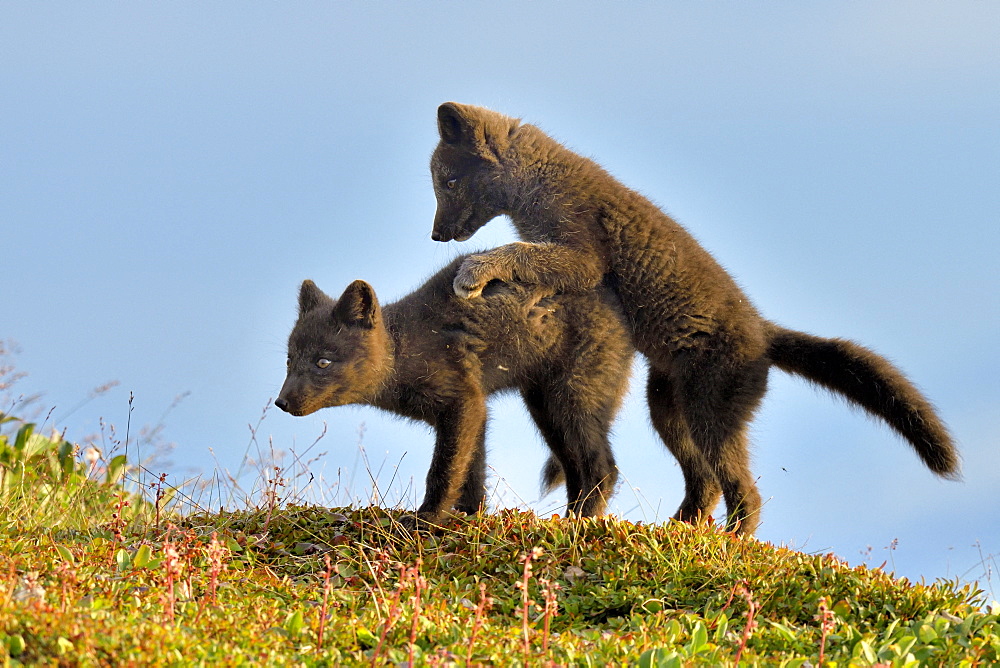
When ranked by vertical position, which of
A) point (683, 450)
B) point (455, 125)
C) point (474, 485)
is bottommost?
point (474, 485)

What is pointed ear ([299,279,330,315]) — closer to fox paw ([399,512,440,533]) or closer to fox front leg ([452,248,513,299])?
fox front leg ([452,248,513,299])

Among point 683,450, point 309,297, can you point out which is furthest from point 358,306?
point 683,450

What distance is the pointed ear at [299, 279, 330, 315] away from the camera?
6449 mm

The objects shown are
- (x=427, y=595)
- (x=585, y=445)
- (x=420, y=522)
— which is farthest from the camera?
(x=585, y=445)

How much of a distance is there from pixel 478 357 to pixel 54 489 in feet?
9.57

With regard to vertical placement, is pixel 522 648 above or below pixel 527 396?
below

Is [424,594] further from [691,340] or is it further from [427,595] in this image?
[691,340]

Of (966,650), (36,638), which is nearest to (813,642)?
(966,650)

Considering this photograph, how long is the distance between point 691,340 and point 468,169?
90.3 inches

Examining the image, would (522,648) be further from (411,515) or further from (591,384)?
(591,384)

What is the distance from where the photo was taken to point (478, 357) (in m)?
6.44

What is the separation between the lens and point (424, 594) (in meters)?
4.78

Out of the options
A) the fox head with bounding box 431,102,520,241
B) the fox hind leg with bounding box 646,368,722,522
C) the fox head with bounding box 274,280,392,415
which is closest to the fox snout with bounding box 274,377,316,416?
the fox head with bounding box 274,280,392,415

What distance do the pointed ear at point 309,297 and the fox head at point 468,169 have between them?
56.9 inches
